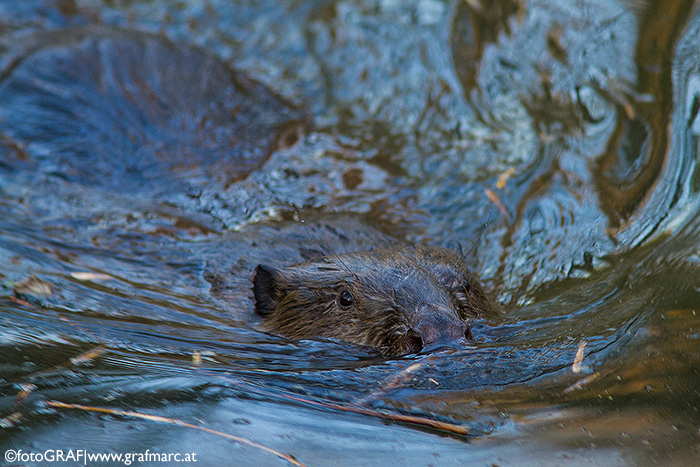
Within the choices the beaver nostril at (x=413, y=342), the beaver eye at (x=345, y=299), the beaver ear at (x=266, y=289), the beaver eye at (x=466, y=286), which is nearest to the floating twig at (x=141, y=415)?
the beaver nostril at (x=413, y=342)

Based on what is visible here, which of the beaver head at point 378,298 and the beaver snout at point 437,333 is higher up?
the beaver head at point 378,298

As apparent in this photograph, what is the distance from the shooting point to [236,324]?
3.67m

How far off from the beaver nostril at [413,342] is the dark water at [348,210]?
66 mm

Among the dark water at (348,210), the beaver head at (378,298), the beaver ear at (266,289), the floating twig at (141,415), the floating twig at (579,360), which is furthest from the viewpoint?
the beaver ear at (266,289)

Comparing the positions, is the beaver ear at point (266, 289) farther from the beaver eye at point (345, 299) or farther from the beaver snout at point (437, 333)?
the beaver snout at point (437, 333)

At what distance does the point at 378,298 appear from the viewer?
3.24 m

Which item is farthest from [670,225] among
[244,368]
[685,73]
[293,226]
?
Result: [244,368]

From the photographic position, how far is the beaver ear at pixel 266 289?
3.62m

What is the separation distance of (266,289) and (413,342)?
98 cm

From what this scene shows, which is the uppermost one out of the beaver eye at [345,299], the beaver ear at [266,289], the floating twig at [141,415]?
the beaver ear at [266,289]

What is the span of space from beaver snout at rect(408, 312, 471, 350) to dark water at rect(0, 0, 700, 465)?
65mm

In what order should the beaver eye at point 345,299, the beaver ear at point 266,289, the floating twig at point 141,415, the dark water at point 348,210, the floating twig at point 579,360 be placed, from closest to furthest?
the floating twig at point 141,415 → the dark water at point 348,210 → the floating twig at point 579,360 → the beaver eye at point 345,299 → the beaver ear at point 266,289

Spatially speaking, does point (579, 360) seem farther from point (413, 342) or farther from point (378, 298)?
point (378, 298)

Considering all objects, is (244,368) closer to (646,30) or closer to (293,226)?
(293,226)
